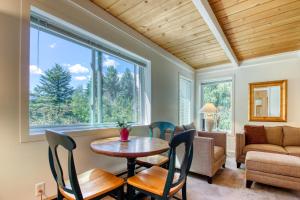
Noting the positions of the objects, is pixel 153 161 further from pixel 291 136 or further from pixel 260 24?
pixel 291 136

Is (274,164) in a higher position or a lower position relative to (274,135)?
lower

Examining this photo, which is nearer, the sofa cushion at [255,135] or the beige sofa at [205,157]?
the beige sofa at [205,157]

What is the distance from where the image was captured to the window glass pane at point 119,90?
2.63 m

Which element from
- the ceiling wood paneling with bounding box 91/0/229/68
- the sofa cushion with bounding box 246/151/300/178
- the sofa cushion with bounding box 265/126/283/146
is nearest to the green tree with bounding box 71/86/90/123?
the ceiling wood paneling with bounding box 91/0/229/68

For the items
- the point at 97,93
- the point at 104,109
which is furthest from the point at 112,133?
the point at 97,93

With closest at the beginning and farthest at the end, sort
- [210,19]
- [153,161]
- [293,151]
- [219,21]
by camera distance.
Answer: [153,161], [210,19], [219,21], [293,151]

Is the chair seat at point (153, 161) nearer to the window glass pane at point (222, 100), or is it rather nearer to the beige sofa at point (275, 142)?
the beige sofa at point (275, 142)

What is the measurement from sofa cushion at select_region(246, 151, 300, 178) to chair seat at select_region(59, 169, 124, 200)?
6.51ft

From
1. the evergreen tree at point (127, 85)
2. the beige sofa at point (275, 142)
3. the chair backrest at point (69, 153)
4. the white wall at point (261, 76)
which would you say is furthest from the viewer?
the white wall at point (261, 76)

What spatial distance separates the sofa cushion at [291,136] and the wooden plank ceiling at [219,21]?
1771 millimetres

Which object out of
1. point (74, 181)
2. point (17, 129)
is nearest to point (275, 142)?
point (74, 181)

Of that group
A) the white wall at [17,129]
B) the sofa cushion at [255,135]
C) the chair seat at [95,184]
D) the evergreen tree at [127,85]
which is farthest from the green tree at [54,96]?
the sofa cushion at [255,135]

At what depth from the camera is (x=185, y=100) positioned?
4863mm

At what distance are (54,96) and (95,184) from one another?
3.78 feet
